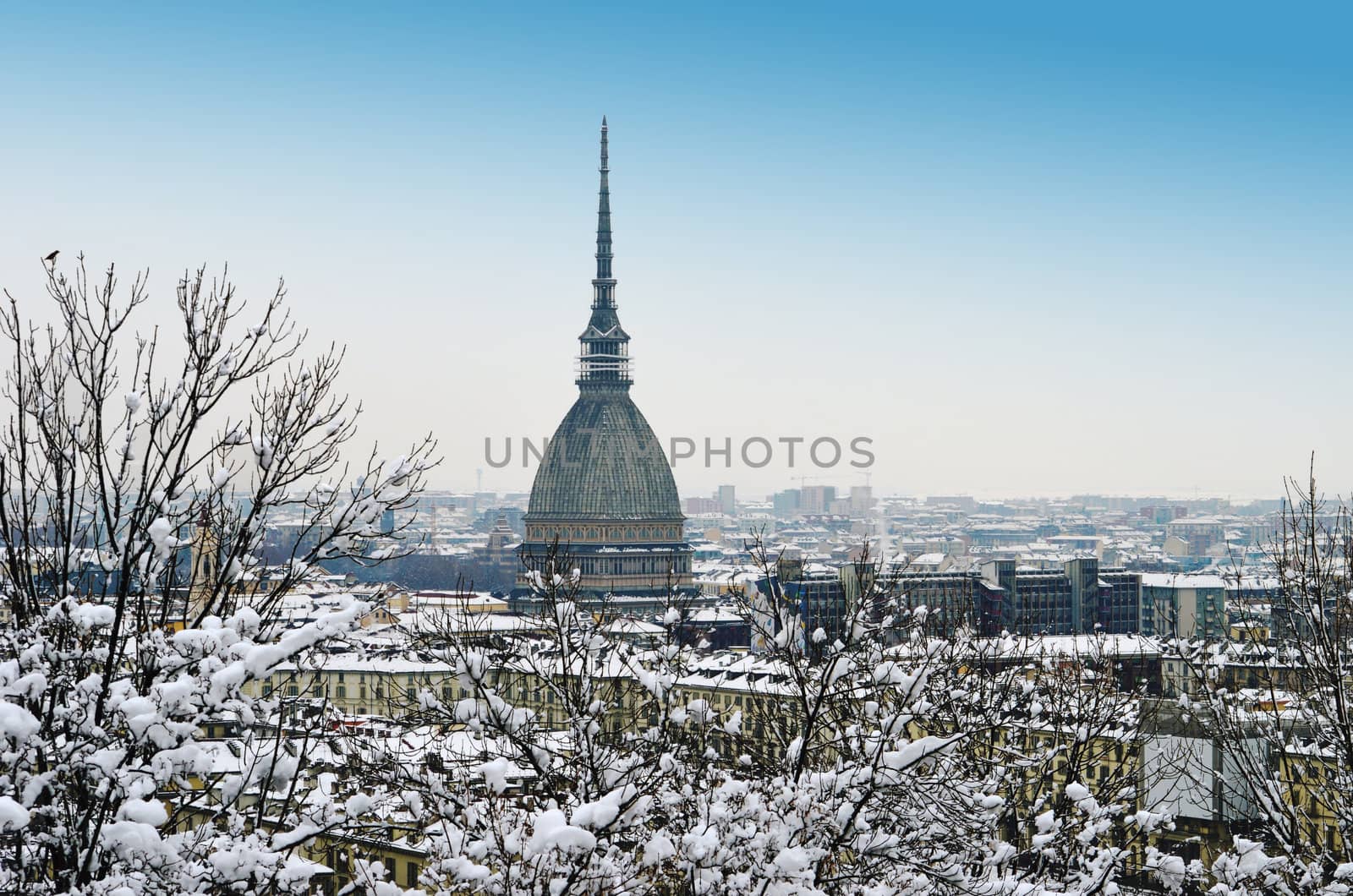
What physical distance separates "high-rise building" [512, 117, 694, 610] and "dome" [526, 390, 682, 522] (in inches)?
3.2

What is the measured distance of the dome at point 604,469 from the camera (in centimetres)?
15888

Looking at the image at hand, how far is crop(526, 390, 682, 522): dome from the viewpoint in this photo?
521 ft

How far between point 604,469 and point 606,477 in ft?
3.28

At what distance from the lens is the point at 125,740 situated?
8180 millimetres

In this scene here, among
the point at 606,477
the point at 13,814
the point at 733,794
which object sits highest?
the point at 606,477

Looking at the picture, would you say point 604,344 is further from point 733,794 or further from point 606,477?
point 733,794

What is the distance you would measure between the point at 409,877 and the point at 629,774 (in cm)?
2507

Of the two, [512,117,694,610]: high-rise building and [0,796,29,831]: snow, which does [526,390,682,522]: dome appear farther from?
[0,796,29,831]: snow

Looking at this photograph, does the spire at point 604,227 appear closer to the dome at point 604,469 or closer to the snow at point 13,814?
the dome at point 604,469

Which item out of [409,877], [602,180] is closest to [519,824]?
[409,877]

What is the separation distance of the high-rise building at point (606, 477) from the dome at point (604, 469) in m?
0.08

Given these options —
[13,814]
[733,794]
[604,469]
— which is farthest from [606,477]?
[13,814]

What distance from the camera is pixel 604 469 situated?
161 metres

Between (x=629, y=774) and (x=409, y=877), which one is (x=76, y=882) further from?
(x=409, y=877)
